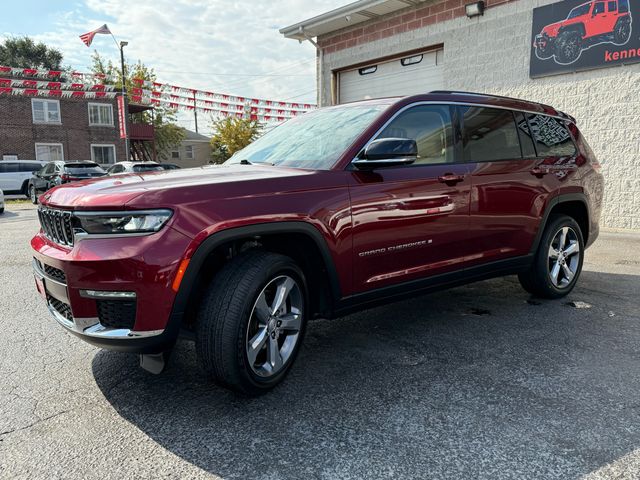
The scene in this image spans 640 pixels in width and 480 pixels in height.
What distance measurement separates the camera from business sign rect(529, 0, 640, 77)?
331 inches

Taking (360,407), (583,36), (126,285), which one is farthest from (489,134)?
(583,36)

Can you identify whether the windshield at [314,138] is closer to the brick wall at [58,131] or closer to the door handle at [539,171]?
Answer: the door handle at [539,171]

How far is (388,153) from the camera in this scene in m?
3.09

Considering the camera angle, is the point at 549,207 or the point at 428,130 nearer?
the point at 428,130

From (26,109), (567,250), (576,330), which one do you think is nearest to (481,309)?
(576,330)

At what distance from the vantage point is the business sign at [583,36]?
840 centimetres

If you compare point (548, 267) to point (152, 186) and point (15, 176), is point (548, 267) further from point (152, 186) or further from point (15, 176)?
point (15, 176)

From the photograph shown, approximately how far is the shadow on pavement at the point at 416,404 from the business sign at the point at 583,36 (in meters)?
6.49

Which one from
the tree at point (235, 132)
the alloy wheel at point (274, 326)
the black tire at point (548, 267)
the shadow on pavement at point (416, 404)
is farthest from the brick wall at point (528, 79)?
the tree at point (235, 132)

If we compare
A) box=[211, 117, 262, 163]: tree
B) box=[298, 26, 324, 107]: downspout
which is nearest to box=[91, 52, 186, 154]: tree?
box=[211, 117, 262, 163]: tree

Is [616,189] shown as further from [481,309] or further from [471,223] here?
[471,223]

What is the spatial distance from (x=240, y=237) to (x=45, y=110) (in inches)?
1408

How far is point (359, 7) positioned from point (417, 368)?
10.5m

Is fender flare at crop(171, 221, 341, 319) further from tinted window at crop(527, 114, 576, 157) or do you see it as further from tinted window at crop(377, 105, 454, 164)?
tinted window at crop(527, 114, 576, 157)
